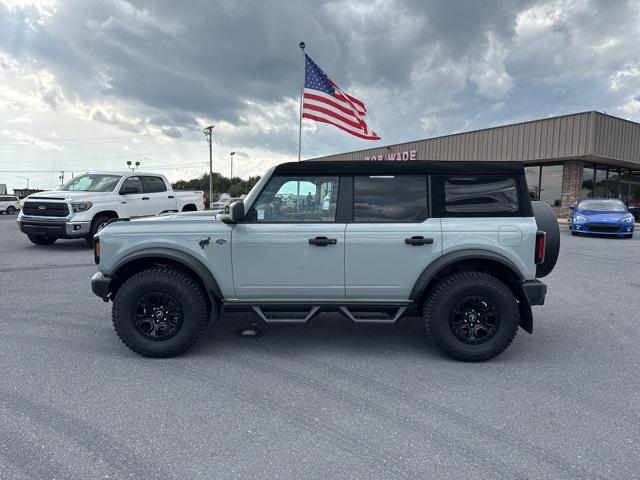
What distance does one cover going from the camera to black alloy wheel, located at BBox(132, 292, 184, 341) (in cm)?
381

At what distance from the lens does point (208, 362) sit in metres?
3.74

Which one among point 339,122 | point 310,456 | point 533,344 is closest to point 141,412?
point 310,456

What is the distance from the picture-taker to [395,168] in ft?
12.8

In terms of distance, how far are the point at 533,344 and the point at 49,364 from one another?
4546mm

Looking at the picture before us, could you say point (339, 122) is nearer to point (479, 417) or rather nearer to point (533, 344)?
point (533, 344)

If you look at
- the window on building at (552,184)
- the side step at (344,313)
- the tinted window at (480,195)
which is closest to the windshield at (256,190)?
the side step at (344,313)

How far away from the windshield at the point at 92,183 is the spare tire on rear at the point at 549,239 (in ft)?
32.4

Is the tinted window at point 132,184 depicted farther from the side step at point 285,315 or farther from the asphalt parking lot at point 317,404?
the side step at point 285,315

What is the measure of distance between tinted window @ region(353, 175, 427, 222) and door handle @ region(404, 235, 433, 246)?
0.19 metres

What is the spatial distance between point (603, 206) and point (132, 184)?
15.2 metres

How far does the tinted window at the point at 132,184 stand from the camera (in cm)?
1078

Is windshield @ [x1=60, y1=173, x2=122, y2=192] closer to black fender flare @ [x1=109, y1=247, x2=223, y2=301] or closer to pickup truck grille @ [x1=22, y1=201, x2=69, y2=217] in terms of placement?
pickup truck grille @ [x1=22, y1=201, x2=69, y2=217]

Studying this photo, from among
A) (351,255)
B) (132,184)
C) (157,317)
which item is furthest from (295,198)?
(132,184)

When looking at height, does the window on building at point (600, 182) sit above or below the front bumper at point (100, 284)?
above
